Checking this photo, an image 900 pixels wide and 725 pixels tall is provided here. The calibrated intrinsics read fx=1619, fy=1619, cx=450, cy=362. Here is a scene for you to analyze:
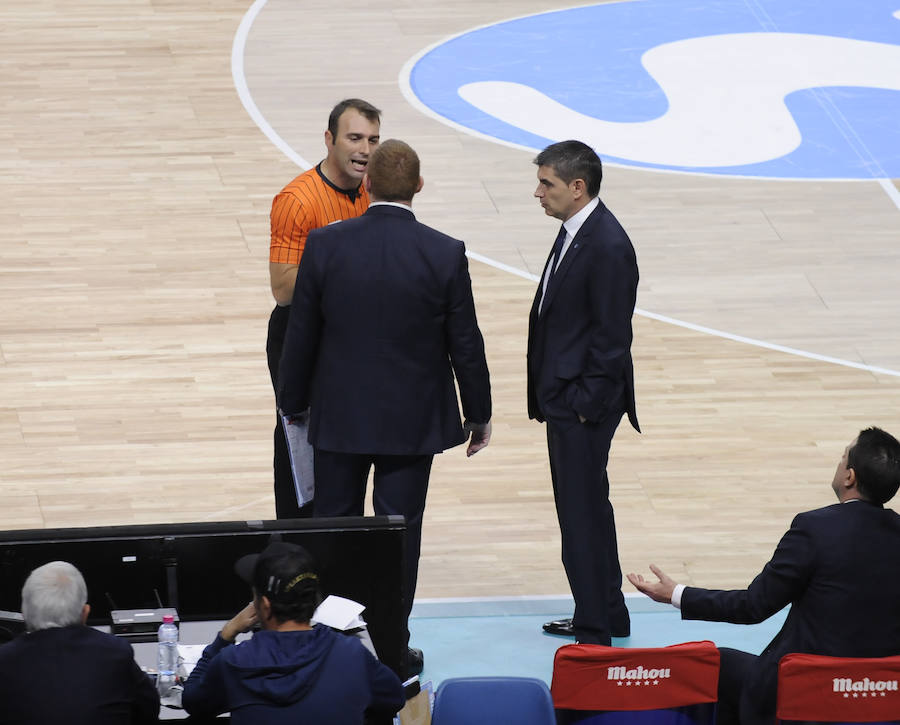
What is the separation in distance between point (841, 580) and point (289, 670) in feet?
5.29

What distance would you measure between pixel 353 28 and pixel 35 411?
7.05 metres

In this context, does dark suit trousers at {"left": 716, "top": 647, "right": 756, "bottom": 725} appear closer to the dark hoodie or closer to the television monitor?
the television monitor

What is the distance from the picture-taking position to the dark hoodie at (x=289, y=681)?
12.9 ft

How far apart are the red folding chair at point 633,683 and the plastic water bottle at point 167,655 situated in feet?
3.44

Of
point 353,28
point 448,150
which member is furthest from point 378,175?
point 353,28

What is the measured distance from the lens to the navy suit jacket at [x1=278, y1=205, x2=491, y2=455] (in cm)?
545

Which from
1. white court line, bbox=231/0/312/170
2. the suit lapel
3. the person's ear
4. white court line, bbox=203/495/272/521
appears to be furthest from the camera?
white court line, bbox=231/0/312/170

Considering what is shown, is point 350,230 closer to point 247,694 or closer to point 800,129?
point 247,694

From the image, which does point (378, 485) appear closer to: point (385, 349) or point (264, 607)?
point (385, 349)

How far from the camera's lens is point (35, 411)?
8234 mm

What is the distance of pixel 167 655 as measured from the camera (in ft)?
14.9

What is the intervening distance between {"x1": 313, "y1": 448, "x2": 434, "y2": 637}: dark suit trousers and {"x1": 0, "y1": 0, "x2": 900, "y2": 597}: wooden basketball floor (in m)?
1.05

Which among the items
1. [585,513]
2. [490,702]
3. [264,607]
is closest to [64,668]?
[264,607]

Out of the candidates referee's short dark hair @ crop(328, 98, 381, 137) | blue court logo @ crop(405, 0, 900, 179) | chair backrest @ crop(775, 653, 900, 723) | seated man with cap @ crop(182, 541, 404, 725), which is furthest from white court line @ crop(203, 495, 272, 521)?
blue court logo @ crop(405, 0, 900, 179)
